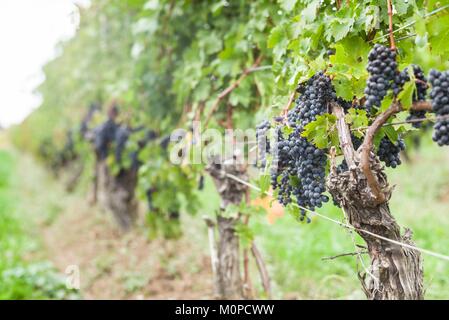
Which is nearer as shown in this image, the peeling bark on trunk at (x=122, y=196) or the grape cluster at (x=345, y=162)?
the grape cluster at (x=345, y=162)

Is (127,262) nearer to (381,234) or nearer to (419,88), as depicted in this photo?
(381,234)

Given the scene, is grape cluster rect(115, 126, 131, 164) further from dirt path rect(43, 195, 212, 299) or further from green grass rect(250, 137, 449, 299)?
green grass rect(250, 137, 449, 299)

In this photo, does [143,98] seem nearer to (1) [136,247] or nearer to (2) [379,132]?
(1) [136,247]

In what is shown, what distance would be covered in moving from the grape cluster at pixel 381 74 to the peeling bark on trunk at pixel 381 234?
9.7 inches

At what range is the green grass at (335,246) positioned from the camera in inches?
147

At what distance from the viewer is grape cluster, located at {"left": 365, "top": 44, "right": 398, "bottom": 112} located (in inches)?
59.9

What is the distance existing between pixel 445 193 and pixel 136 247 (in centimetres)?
535

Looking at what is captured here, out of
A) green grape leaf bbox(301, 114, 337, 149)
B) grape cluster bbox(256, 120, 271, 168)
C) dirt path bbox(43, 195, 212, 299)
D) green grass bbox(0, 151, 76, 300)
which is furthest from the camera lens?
dirt path bbox(43, 195, 212, 299)

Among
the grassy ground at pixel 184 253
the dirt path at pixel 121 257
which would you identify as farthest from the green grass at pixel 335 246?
the dirt path at pixel 121 257

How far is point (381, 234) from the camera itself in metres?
1.70

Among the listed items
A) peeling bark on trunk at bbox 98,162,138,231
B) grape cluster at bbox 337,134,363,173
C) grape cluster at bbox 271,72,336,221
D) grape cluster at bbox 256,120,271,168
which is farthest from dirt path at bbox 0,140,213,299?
grape cluster at bbox 337,134,363,173

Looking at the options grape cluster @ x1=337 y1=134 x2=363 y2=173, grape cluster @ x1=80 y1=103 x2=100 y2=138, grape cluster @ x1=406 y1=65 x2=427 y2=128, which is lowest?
grape cluster @ x1=337 y1=134 x2=363 y2=173

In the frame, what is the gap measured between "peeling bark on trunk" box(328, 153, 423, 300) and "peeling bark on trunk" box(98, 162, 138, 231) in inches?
202

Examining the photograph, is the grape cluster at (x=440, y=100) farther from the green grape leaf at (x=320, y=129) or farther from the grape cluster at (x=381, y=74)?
the green grape leaf at (x=320, y=129)
